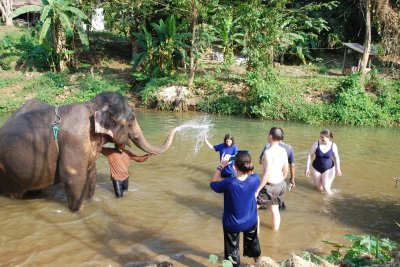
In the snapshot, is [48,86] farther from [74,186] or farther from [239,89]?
[74,186]

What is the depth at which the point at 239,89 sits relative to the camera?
744 inches

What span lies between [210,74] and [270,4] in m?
4.51

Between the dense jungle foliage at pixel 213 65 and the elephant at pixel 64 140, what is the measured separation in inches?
439

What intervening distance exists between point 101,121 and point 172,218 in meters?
1.86

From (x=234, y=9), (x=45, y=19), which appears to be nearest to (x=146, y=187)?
(x=234, y=9)

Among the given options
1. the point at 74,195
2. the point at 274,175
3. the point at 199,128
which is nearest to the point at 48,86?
the point at 199,128

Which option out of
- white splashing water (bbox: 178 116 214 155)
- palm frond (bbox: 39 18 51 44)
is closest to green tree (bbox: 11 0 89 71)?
palm frond (bbox: 39 18 51 44)

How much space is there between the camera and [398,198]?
762 centimetres

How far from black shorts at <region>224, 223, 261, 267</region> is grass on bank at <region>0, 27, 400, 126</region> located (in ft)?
40.7

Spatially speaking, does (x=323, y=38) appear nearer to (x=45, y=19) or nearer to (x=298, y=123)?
(x=298, y=123)

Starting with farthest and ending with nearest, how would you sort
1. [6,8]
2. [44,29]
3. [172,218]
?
[6,8], [44,29], [172,218]

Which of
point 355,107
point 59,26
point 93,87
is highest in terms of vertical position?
point 59,26

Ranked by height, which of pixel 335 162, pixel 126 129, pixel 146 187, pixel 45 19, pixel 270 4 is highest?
pixel 270 4

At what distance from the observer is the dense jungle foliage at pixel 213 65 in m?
17.2
